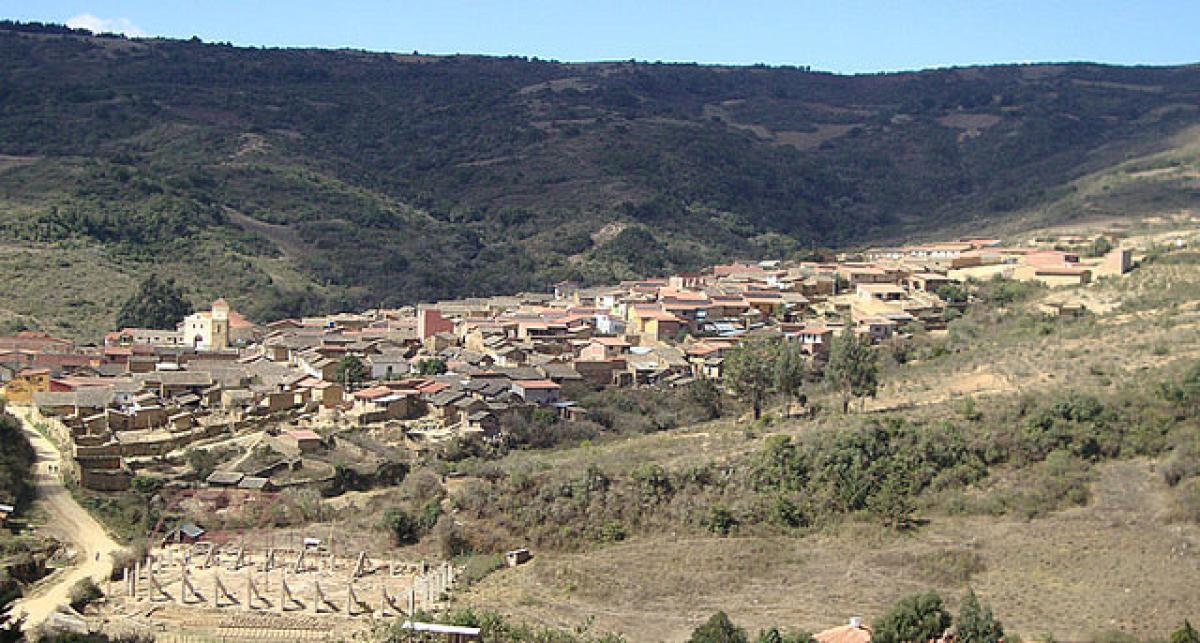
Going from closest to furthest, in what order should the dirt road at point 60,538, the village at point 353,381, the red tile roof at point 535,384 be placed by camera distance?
the dirt road at point 60,538 < the village at point 353,381 < the red tile roof at point 535,384

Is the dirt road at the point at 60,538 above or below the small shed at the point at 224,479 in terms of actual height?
below

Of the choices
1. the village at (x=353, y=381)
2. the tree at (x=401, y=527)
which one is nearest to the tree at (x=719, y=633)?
the village at (x=353, y=381)

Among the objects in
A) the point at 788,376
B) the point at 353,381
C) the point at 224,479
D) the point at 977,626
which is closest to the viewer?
the point at 977,626

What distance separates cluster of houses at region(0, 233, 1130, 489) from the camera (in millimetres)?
36375

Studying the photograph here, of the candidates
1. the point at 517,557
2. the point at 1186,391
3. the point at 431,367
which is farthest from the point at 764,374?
the point at 517,557

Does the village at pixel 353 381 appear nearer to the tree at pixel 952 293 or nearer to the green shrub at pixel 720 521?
the tree at pixel 952 293

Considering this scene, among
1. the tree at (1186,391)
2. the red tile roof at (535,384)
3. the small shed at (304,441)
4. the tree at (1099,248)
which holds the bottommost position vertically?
the small shed at (304,441)

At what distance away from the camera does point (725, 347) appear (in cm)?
4384

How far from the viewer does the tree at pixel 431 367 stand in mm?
41781

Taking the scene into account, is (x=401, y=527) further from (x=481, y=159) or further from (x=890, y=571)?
(x=481, y=159)

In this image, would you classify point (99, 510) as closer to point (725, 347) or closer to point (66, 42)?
point (725, 347)

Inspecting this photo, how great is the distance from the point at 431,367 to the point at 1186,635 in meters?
26.0

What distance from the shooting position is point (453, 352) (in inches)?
1757

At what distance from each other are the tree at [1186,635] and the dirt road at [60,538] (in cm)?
1613
